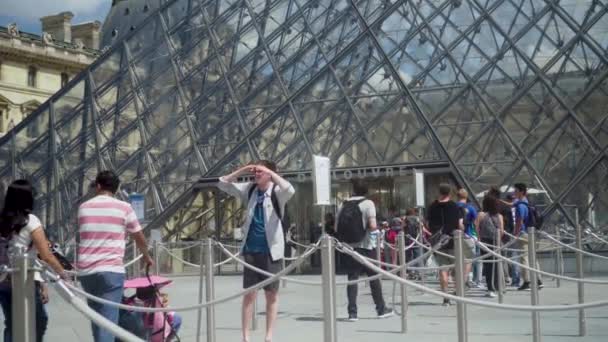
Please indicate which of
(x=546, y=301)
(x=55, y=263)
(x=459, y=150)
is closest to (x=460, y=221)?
(x=546, y=301)

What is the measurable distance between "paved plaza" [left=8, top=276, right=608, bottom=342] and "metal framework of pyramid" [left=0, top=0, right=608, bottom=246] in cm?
818

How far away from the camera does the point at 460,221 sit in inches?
504

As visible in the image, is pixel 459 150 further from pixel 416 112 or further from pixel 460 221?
pixel 460 221

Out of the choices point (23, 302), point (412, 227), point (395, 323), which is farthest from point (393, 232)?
point (23, 302)

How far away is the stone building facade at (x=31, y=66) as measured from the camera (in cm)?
5578

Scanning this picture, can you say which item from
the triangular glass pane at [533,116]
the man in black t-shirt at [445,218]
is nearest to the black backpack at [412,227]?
the triangular glass pane at [533,116]

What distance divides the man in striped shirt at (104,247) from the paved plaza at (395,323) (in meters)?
2.20

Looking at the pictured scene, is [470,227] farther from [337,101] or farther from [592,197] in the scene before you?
[337,101]

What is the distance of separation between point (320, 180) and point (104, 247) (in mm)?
6948

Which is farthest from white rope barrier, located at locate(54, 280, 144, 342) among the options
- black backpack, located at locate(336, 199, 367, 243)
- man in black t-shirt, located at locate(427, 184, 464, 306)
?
man in black t-shirt, located at locate(427, 184, 464, 306)

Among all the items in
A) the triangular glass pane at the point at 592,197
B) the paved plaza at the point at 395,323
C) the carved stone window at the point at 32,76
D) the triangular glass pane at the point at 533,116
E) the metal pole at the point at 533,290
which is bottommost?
the paved plaza at the point at 395,323

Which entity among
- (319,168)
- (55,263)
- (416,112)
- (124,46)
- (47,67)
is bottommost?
(55,263)

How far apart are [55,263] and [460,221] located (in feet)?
22.7

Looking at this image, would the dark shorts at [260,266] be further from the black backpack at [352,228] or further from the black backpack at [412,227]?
the black backpack at [412,227]
